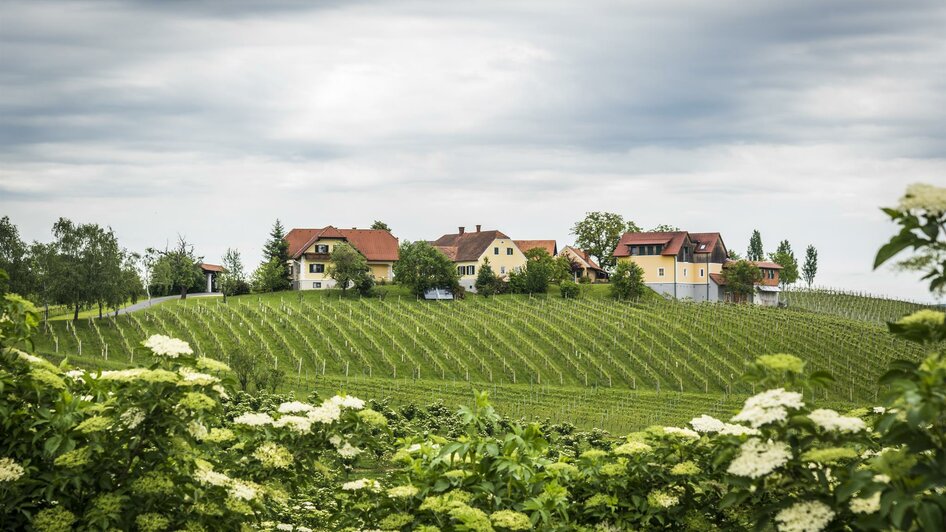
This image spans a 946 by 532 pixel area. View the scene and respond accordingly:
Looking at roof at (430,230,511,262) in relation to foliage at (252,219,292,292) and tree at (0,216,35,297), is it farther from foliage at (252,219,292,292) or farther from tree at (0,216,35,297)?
tree at (0,216,35,297)

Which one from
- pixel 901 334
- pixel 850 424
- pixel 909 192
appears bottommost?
pixel 850 424

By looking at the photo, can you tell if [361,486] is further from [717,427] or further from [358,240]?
[358,240]

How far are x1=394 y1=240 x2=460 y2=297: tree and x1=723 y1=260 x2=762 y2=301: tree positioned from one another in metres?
34.0

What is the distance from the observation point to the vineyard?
4231 inches

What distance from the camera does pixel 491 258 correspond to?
11238cm

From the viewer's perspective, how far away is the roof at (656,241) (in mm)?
110500

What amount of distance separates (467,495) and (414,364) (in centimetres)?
5560

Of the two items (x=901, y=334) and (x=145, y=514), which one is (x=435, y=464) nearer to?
(x=145, y=514)

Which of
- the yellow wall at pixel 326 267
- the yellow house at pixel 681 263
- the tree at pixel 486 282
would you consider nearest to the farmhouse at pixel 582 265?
the yellow house at pixel 681 263

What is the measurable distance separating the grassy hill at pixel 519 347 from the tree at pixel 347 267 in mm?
3856

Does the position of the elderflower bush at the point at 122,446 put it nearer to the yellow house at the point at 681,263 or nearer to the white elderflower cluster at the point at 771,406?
the white elderflower cluster at the point at 771,406

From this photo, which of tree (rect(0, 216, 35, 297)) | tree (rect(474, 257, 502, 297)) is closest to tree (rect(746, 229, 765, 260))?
tree (rect(474, 257, 502, 297))

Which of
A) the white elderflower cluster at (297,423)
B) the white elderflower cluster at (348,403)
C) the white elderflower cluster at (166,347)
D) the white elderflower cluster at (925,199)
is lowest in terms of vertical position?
the white elderflower cluster at (297,423)

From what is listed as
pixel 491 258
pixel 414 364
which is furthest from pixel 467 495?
pixel 491 258
